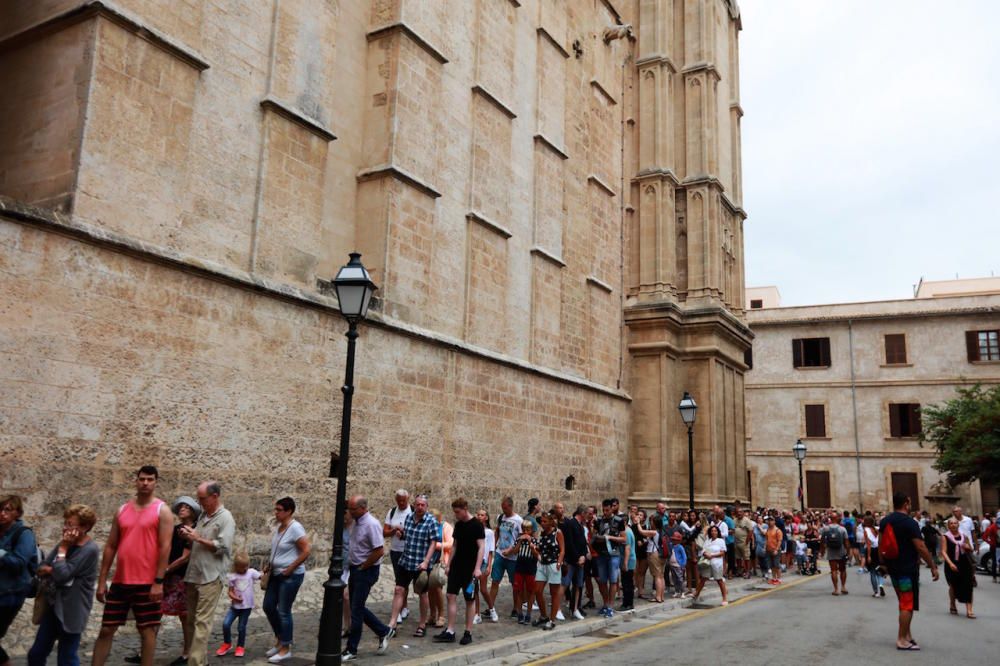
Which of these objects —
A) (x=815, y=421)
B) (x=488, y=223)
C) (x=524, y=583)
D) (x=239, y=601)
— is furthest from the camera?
(x=815, y=421)

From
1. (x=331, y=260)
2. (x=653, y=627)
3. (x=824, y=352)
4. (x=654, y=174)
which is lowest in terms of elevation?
(x=653, y=627)

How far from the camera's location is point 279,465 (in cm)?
1075

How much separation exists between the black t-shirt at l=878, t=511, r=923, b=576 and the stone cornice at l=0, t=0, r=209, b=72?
34.1 ft

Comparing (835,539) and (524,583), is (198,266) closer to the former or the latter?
(524,583)

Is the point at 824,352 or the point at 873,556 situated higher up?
the point at 824,352

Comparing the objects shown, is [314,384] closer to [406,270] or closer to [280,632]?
[406,270]

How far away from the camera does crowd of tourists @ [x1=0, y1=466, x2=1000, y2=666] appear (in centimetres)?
568

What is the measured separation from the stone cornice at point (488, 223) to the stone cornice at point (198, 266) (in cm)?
255

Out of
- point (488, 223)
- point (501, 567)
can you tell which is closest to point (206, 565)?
point (501, 567)

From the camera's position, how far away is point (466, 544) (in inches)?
363

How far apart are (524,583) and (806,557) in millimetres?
13850

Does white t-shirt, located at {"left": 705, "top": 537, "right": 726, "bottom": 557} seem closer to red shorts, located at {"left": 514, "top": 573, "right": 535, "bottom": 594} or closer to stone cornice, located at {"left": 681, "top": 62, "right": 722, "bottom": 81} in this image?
red shorts, located at {"left": 514, "top": 573, "right": 535, "bottom": 594}

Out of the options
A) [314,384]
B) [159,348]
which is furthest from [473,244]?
[159,348]

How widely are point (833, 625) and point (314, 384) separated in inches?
312
